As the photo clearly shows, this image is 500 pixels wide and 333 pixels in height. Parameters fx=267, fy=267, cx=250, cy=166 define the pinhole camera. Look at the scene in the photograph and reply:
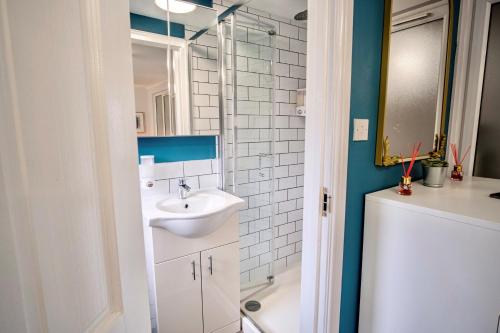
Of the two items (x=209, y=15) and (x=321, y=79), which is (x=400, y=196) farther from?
(x=209, y=15)

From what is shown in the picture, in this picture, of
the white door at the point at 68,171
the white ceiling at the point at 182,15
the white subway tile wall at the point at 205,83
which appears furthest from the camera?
the white subway tile wall at the point at 205,83

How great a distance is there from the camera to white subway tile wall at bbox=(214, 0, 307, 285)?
2.17 m

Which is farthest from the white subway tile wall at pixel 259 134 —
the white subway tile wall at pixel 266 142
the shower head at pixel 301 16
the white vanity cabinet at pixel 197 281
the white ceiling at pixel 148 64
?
the white vanity cabinet at pixel 197 281

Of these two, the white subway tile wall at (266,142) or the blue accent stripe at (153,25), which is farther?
the white subway tile wall at (266,142)

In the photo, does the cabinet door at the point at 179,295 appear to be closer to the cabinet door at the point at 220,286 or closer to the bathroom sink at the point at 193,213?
the cabinet door at the point at 220,286

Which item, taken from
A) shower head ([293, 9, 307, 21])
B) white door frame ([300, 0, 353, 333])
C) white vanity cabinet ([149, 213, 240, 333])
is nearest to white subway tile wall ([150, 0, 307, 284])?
shower head ([293, 9, 307, 21])

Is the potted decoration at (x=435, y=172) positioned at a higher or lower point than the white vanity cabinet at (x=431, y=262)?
higher

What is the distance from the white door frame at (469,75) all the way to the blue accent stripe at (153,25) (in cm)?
180

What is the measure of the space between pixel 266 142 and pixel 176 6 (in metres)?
1.19

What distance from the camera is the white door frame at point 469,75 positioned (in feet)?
5.38

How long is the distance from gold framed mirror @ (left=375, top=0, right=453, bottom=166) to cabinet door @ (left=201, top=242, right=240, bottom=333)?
1102 mm

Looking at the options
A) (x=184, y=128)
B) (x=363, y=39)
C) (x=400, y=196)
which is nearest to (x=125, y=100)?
(x=363, y=39)

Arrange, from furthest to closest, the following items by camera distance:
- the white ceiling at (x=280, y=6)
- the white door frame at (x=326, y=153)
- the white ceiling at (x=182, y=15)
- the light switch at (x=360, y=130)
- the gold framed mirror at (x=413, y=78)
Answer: the white ceiling at (x=280, y=6) → the white ceiling at (x=182, y=15) → the gold framed mirror at (x=413, y=78) → the light switch at (x=360, y=130) → the white door frame at (x=326, y=153)

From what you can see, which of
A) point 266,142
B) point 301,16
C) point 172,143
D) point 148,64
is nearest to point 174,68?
point 148,64
